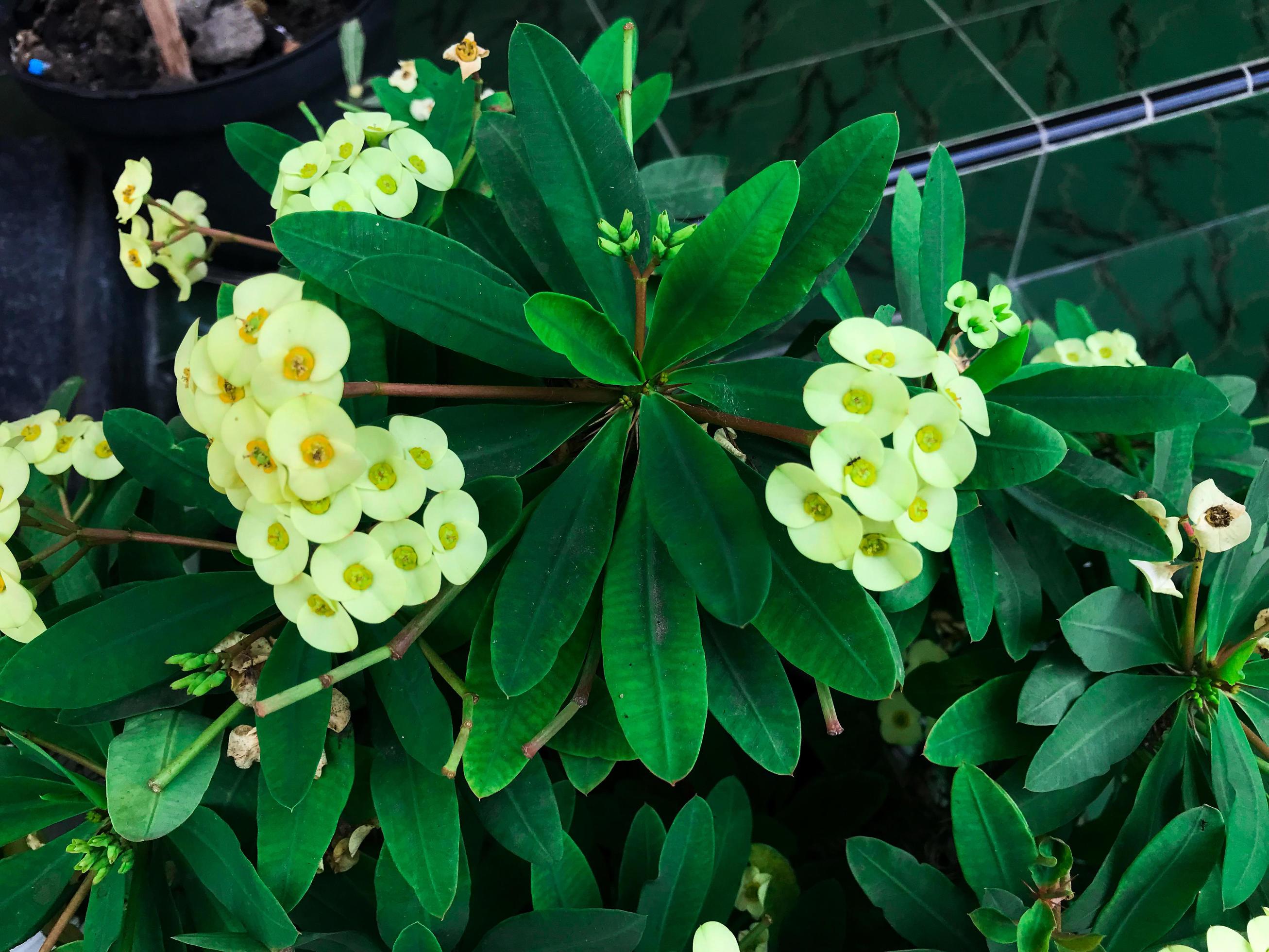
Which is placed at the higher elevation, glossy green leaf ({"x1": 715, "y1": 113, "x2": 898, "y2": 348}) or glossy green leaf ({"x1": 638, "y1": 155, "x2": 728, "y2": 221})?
glossy green leaf ({"x1": 715, "y1": 113, "x2": 898, "y2": 348})

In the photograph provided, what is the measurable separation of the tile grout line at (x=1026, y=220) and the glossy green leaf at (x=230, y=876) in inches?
90.8

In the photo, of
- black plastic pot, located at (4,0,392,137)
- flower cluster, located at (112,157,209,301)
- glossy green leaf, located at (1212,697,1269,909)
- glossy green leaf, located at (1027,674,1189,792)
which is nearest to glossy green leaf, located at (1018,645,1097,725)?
glossy green leaf, located at (1027,674,1189,792)

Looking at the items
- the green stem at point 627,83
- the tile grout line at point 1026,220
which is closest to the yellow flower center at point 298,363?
the green stem at point 627,83

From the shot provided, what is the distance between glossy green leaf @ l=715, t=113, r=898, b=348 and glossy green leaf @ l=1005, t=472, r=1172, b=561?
1.05 feet

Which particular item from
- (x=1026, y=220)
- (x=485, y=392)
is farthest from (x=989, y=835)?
(x=1026, y=220)

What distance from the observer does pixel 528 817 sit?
90cm

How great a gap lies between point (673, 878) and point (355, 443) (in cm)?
62

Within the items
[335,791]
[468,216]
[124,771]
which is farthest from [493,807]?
[468,216]

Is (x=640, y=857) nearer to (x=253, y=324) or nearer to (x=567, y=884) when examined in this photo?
(x=567, y=884)

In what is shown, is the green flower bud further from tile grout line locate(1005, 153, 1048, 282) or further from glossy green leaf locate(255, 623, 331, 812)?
tile grout line locate(1005, 153, 1048, 282)

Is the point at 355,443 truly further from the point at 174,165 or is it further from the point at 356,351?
the point at 174,165

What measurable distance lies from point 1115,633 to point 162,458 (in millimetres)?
981

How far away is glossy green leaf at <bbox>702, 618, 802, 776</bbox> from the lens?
0.85 meters

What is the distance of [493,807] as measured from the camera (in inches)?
35.9
